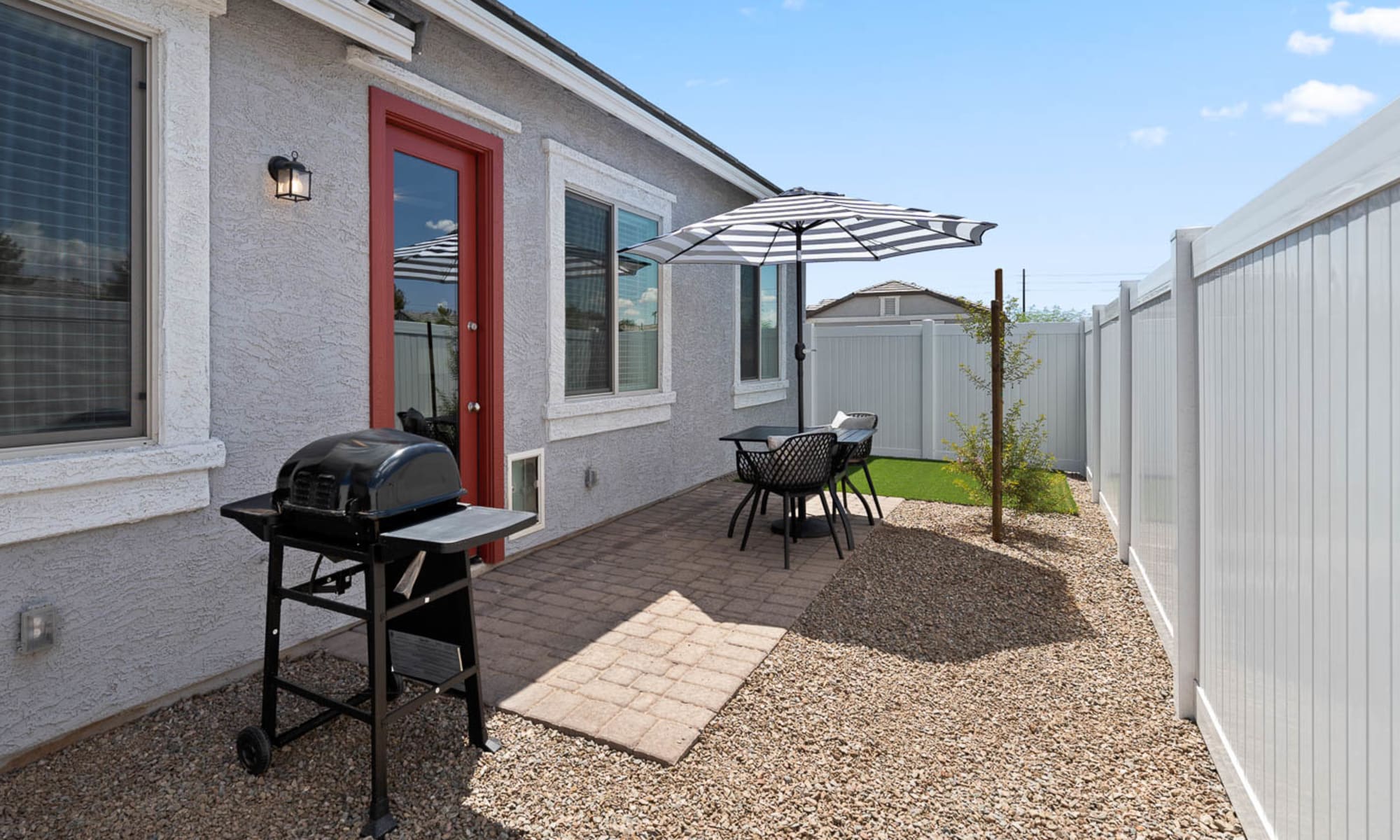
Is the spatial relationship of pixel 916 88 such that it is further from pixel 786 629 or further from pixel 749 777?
pixel 749 777

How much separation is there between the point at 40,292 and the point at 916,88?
10504mm

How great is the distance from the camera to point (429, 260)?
449 cm

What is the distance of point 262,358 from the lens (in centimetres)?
337

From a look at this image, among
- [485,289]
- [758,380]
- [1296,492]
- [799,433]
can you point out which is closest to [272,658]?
[485,289]

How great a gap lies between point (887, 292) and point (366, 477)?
3451 centimetres

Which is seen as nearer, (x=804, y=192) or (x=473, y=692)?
(x=473, y=692)

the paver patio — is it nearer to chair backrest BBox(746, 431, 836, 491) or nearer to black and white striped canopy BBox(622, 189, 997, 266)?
chair backrest BBox(746, 431, 836, 491)

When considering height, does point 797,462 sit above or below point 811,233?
below

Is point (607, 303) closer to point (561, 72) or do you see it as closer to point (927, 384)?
point (561, 72)

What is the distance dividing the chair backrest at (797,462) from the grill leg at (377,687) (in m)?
3.12

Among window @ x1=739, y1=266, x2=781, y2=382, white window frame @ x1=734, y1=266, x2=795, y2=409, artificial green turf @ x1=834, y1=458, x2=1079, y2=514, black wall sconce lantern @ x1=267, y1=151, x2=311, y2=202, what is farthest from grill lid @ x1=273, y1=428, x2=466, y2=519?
window @ x1=739, y1=266, x2=781, y2=382

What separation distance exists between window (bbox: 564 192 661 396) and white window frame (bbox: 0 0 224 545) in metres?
2.72

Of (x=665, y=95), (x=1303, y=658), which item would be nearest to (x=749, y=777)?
(x=1303, y=658)

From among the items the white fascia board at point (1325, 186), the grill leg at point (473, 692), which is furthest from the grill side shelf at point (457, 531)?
the white fascia board at point (1325, 186)
